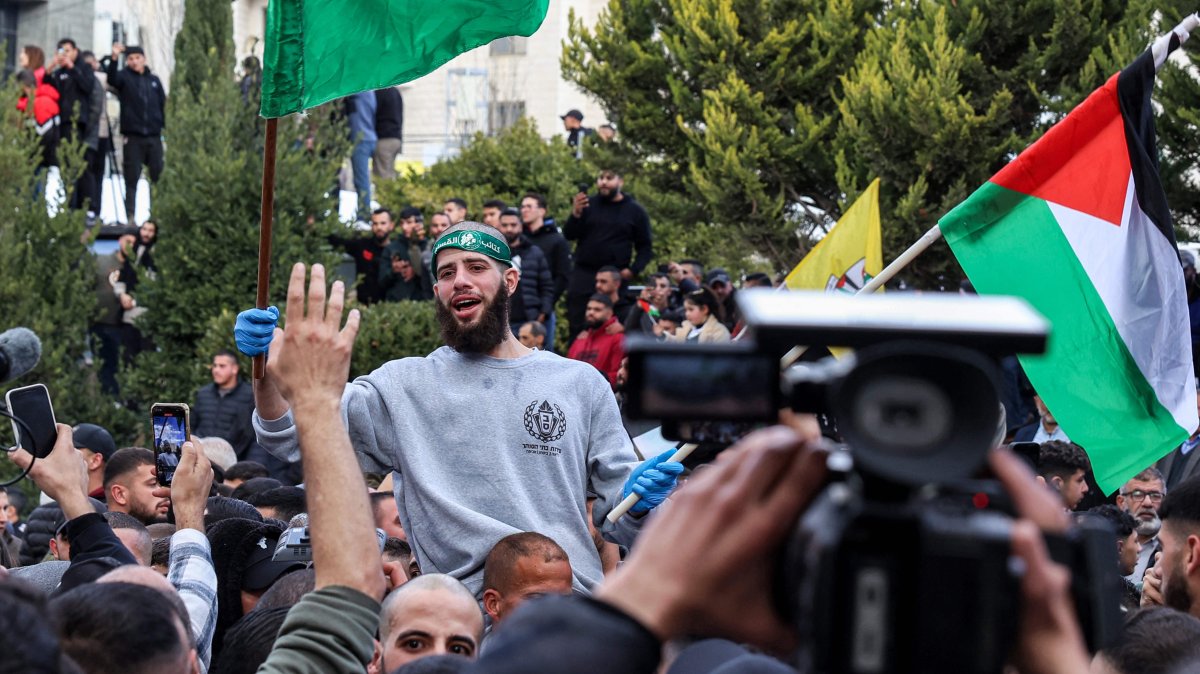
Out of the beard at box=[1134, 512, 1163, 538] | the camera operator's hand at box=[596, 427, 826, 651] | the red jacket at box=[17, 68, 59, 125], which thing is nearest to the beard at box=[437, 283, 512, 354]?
the beard at box=[1134, 512, 1163, 538]

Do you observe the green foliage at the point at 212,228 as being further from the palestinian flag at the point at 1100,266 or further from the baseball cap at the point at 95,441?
the palestinian flag at the point at 1100,266

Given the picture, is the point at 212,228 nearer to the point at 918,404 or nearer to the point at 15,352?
the point at 15,352

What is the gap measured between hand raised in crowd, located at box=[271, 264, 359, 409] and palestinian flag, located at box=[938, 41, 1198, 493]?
3.72 meters

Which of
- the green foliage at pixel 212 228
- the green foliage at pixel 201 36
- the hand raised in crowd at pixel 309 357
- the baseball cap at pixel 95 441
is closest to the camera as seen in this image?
the hand raised in crowd at pixel 309 357

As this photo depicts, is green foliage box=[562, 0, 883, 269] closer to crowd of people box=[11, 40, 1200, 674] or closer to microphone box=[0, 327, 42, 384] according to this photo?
crowd of people box=[11, 40, 1200, 674]

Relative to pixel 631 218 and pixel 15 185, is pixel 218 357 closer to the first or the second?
pixel 15 185

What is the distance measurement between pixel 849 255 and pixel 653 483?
9.61 ft

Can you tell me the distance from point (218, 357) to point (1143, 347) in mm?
8451

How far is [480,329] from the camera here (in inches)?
213

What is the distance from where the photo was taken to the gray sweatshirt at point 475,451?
5.20 m

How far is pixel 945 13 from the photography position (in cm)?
1527

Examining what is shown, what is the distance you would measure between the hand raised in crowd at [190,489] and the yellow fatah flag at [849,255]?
3.69m

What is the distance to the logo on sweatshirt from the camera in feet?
17.4

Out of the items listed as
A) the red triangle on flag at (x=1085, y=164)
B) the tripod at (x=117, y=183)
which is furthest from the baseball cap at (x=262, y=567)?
the tripod at (x=117, y=183)
